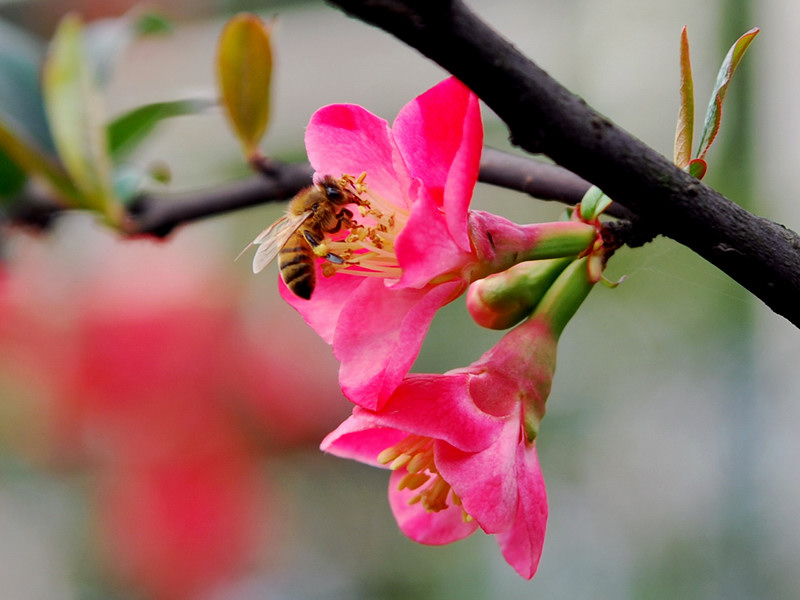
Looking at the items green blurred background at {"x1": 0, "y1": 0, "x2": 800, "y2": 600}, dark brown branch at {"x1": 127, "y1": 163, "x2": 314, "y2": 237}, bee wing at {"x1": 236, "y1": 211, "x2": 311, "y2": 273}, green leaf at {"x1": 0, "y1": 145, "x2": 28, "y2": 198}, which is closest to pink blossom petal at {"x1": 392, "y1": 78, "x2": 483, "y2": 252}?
bee wing at {"x1": 236, "y1": 211, "x2": 311, "y2": 273}

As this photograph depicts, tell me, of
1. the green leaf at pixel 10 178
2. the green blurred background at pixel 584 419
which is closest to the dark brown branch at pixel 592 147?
the green leaf at pixel 10 178

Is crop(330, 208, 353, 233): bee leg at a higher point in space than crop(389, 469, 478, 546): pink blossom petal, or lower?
higher

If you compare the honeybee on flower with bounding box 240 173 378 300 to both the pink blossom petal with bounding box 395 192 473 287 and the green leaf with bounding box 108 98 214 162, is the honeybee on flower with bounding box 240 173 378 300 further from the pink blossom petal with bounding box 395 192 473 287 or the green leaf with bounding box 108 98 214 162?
the green leaf with bounding box 108 98 214 162

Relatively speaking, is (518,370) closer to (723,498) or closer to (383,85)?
(723,498)

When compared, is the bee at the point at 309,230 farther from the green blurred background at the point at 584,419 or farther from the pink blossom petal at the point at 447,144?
the green blurred background at the point at 584,419

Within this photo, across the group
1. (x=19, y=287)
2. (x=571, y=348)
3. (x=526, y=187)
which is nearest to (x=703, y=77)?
(x=571, y=348)

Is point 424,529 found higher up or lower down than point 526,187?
lower down
